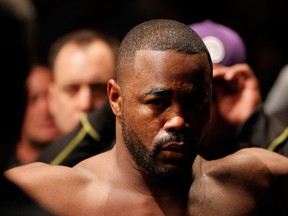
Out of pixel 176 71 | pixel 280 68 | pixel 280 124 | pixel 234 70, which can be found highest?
pixel 176 71

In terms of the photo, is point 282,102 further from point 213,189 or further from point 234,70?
point 213,189

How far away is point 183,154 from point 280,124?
1.98 ft

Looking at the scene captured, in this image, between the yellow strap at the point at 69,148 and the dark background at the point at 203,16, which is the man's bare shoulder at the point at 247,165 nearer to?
the yellow strap at the point at 69,148

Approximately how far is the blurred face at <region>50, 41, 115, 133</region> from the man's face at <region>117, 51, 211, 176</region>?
81 cm

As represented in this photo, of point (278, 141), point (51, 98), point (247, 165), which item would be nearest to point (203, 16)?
point (51, 98)

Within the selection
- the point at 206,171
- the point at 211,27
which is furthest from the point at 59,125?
the point at 206,171

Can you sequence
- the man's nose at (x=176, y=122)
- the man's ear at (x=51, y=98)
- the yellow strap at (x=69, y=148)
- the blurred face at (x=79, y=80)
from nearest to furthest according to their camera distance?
the man's nose at (x=176, y=122) → the yellow strap at (x=69, y=148) → the blurred face at (x=79, y=80) → the man's ear at (x=51, y=98)

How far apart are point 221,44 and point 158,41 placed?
58cm

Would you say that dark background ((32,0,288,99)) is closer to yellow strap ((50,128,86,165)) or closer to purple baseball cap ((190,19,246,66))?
purple baseball cap ((190,19,246,66))

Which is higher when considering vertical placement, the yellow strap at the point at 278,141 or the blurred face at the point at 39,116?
the yellow strap at the point at 278,141

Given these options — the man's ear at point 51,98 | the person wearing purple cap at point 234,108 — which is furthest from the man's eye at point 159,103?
the man's ear at point 51,98

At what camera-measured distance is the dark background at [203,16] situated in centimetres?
300

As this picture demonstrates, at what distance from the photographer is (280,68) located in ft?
10.0

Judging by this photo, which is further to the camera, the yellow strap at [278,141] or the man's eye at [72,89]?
the man's eye at [72,89]
